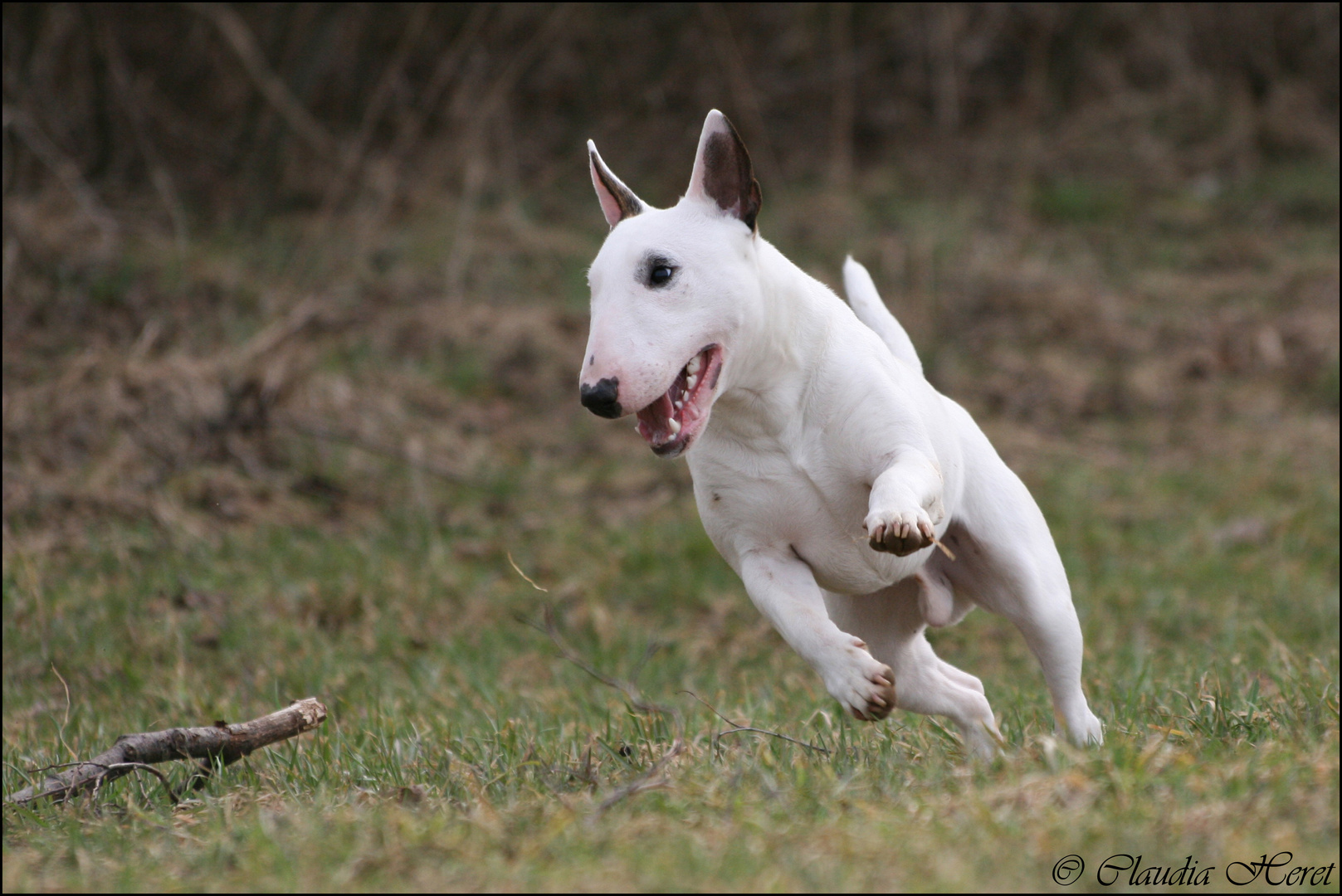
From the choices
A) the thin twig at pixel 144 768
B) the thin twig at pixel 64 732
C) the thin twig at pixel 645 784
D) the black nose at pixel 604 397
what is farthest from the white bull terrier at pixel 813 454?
the thin twig at pixel 64 732

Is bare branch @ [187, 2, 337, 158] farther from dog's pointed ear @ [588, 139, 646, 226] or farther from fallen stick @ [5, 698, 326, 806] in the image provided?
fallen stick @ [5, 698, 326, 806]

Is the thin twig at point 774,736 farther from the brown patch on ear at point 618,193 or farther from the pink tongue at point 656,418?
the brown patch on ear at point 618,193

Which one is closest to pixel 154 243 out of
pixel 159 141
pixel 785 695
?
pixel 159 141

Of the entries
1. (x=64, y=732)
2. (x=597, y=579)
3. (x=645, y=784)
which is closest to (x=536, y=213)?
(x=597, y=579)

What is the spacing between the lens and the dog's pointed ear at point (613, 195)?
3.35 metres

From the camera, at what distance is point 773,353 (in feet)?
10.9

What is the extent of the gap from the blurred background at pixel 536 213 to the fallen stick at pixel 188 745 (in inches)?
121

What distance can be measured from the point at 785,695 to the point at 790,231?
6.27m

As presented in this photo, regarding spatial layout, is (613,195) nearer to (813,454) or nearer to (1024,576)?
Answer: (813,454)

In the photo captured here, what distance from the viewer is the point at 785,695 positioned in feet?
15.6

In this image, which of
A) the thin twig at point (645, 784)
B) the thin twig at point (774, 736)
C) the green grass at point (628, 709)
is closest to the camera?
the green grass at point (628, 709)

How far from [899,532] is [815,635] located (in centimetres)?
36

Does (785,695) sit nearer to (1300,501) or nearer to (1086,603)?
(1086,603)

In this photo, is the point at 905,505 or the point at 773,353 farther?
the point at 773,353
